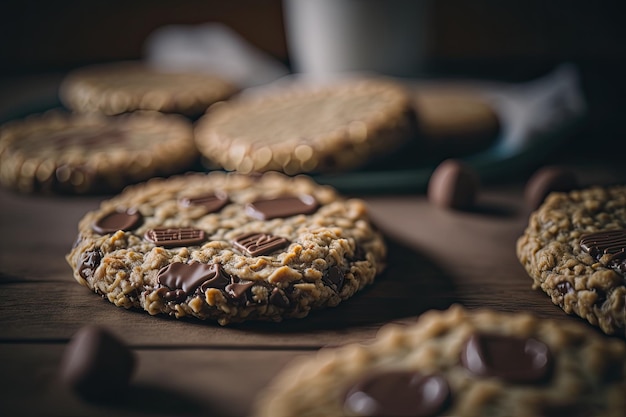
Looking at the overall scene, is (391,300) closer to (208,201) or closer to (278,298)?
(278,298)

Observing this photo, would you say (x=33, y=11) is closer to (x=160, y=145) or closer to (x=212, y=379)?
(x=160, y=145)

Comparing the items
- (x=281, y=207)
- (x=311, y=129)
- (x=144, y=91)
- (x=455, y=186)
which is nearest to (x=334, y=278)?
(x=281, y=207)

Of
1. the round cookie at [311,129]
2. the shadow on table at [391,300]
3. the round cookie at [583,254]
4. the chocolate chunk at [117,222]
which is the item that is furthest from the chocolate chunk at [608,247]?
the chocolate chunk at [117,222]

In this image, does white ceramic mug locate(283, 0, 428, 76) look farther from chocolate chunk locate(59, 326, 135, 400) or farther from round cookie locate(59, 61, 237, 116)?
chocolate chunk locate(59, 326, 135, 400)

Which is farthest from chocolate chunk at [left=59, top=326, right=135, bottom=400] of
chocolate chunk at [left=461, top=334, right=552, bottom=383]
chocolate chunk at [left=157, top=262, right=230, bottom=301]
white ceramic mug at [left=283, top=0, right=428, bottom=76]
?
white ceramic mug at [left=283, top=0, right=428, bottom=76]

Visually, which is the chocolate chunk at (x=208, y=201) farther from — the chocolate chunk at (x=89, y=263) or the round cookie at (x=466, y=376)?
the round cookie at (x=466, y=376)

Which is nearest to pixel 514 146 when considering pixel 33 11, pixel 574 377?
pixel 574 377
